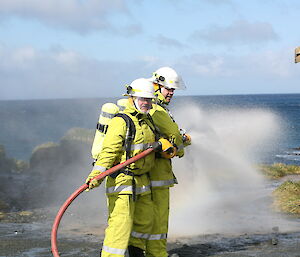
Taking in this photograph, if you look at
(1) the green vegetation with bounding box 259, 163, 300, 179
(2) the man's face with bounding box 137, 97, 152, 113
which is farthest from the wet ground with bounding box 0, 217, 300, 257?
(1) the green vegetation with bounding box 259, 163, 300, 179

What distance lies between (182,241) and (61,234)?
1.95 metres

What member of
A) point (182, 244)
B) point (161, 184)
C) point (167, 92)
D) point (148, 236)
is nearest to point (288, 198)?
point (182, 244)

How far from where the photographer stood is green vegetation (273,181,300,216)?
994 centimetres

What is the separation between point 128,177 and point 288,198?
20.4 ft

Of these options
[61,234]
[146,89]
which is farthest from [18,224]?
[146,89]

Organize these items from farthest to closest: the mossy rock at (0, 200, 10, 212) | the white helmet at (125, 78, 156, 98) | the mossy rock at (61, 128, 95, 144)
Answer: the mossy rock at (61, 128, 95, 144)
the mossy rock at (0, 200, 10, 212)
the white helmet at (125, 78, 156, 98)

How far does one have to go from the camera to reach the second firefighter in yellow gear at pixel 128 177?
5199 mm

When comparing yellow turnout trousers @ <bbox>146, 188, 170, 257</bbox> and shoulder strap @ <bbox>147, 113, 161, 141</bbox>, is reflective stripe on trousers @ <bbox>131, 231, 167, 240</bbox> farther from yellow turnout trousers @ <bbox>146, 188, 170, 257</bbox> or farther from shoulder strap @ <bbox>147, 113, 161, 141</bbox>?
shoulder strap @ <bbox>147, 113, 161, 141</bbox>

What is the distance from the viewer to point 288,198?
1064 cm

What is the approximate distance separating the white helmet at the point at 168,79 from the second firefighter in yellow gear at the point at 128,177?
83cm

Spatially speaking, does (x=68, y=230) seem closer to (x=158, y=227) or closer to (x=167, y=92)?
(x=158, y=227)

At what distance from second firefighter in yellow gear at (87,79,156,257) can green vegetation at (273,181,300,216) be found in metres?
5.02

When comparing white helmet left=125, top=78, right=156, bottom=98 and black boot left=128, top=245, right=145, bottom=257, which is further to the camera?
black boot left=128, top=245, right=145, bottom=257

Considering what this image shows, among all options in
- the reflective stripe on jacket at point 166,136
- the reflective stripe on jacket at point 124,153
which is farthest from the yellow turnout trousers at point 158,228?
the reflective stripe on jacket at point 124,153
